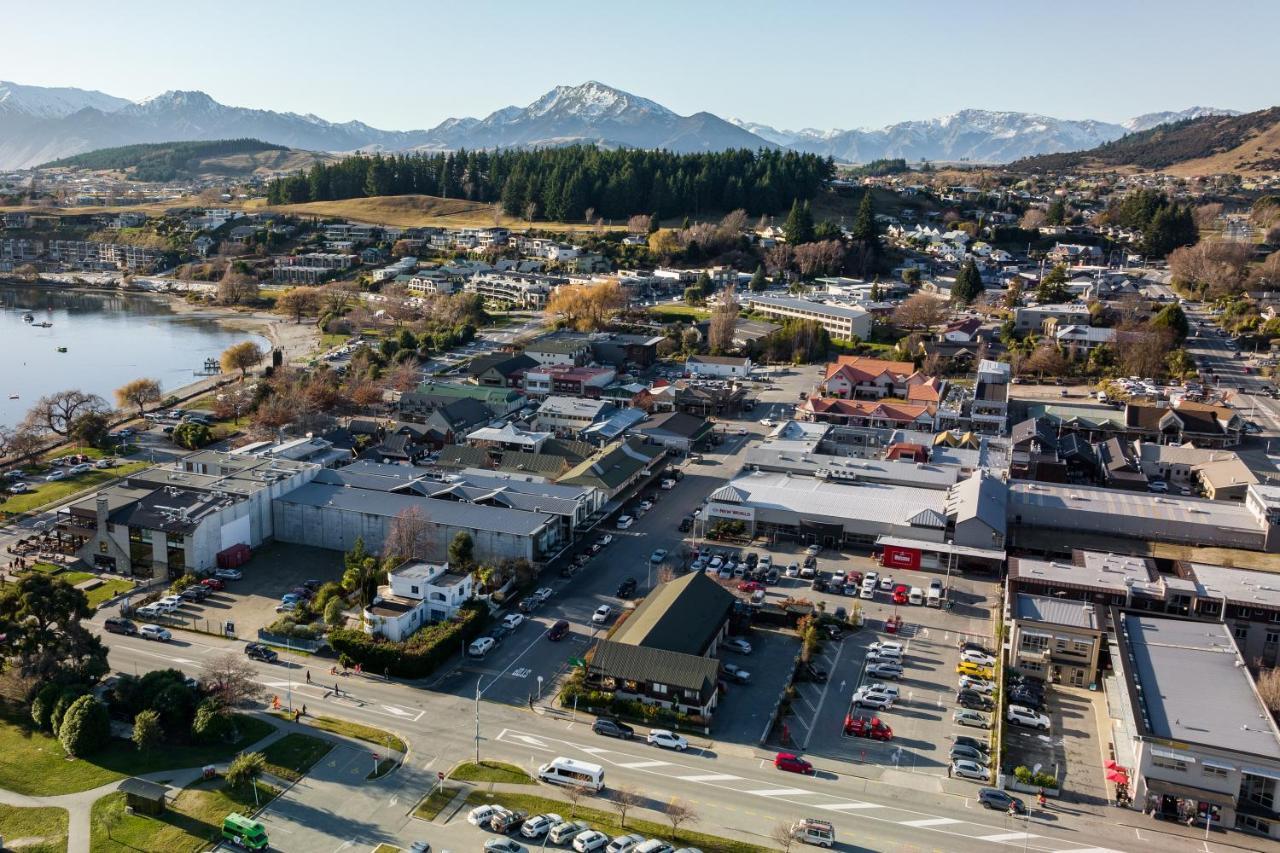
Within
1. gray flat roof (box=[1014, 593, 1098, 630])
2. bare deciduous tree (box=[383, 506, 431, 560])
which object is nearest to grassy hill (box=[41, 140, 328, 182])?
bare deciduous tree (box=[383, 506, 431, 560])

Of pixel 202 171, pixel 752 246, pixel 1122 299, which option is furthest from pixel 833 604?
pixel 202 171

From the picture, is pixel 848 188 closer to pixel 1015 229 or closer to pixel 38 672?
pixel 1015 229

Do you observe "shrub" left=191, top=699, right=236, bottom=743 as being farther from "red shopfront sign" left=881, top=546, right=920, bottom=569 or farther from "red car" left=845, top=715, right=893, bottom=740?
"red shopfront sign" left=881, top=546, right=920, bottom=569

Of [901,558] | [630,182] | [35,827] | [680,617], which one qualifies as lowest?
[35,827]

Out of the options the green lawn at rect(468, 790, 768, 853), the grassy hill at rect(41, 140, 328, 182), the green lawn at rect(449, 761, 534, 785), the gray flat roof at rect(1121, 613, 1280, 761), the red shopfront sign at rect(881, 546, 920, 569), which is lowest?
the green lawn at rect(449, 761, 534, 785)

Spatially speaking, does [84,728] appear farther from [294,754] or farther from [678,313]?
[678,313]

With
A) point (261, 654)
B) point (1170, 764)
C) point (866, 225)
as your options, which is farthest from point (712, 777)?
point (866, 225)
